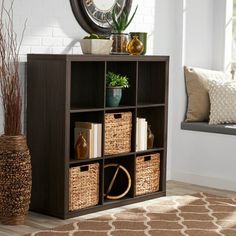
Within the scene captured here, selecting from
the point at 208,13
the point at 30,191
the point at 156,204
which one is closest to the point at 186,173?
the point at 156,204

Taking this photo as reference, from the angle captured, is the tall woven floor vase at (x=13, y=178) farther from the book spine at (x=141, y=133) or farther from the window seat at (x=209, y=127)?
the window seat at (x=209, y=127)

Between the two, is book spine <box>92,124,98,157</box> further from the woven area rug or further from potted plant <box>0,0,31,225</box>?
potted plant <box>0,0,31,225</box>

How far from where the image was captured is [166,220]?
15.6 feet

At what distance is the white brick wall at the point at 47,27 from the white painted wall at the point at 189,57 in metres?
0.78

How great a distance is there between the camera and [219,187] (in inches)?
235

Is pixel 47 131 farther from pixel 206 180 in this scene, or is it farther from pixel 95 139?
pixel 206 180

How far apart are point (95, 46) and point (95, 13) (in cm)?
44

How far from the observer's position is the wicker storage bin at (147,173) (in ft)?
17.7

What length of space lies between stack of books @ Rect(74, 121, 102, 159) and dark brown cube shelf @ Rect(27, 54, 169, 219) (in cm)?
4

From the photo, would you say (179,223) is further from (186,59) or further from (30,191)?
(186,59)

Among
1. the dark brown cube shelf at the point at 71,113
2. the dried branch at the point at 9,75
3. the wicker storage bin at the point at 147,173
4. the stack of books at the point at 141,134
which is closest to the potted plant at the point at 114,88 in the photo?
the dark brown cube shelf at the point at 71,113

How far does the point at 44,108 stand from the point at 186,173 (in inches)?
78.1

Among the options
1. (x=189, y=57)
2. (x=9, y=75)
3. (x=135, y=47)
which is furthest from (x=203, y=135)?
(x=9, y=75)

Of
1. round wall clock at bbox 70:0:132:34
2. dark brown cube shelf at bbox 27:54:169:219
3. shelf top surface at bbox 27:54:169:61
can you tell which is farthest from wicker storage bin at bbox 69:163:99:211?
round wall clock at bbox 70:0:132:34
